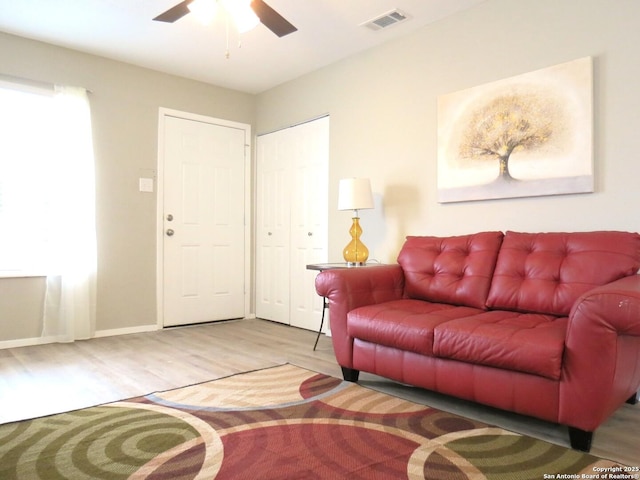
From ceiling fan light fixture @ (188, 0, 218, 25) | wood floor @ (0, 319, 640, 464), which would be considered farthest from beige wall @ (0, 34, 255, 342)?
ceiling fan light fixture @ (188, 0, 218, 25)

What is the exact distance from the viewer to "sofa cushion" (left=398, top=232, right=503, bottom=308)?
268 centimetres

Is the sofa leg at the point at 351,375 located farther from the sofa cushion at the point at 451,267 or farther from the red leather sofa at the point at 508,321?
the sofa cushion at the point at 451,267

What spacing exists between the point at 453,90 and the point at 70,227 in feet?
11.0

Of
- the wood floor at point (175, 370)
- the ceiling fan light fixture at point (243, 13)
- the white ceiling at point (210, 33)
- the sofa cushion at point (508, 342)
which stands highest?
the white ceiling at point (210, 33)

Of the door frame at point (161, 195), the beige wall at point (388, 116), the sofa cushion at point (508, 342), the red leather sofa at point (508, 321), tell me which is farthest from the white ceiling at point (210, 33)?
the sofa cushion at point (508, 342)

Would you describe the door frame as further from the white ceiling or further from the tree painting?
the tree painting

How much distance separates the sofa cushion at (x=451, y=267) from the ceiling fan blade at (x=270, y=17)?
1630mm

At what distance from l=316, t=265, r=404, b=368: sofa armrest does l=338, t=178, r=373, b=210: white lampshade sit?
0.69 metres

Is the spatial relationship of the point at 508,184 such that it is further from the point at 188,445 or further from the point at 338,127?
the point at 188,445

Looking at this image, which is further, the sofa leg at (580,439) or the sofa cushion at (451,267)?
the sofa cushion at (451,267)

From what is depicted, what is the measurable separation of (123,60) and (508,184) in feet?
11.9

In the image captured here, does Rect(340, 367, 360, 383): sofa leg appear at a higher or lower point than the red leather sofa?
lower

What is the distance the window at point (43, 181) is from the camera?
3744 mm

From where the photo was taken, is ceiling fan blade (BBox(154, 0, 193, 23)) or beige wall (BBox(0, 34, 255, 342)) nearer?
ceiling fan blade (BBox(154, 0, 193, 23))
